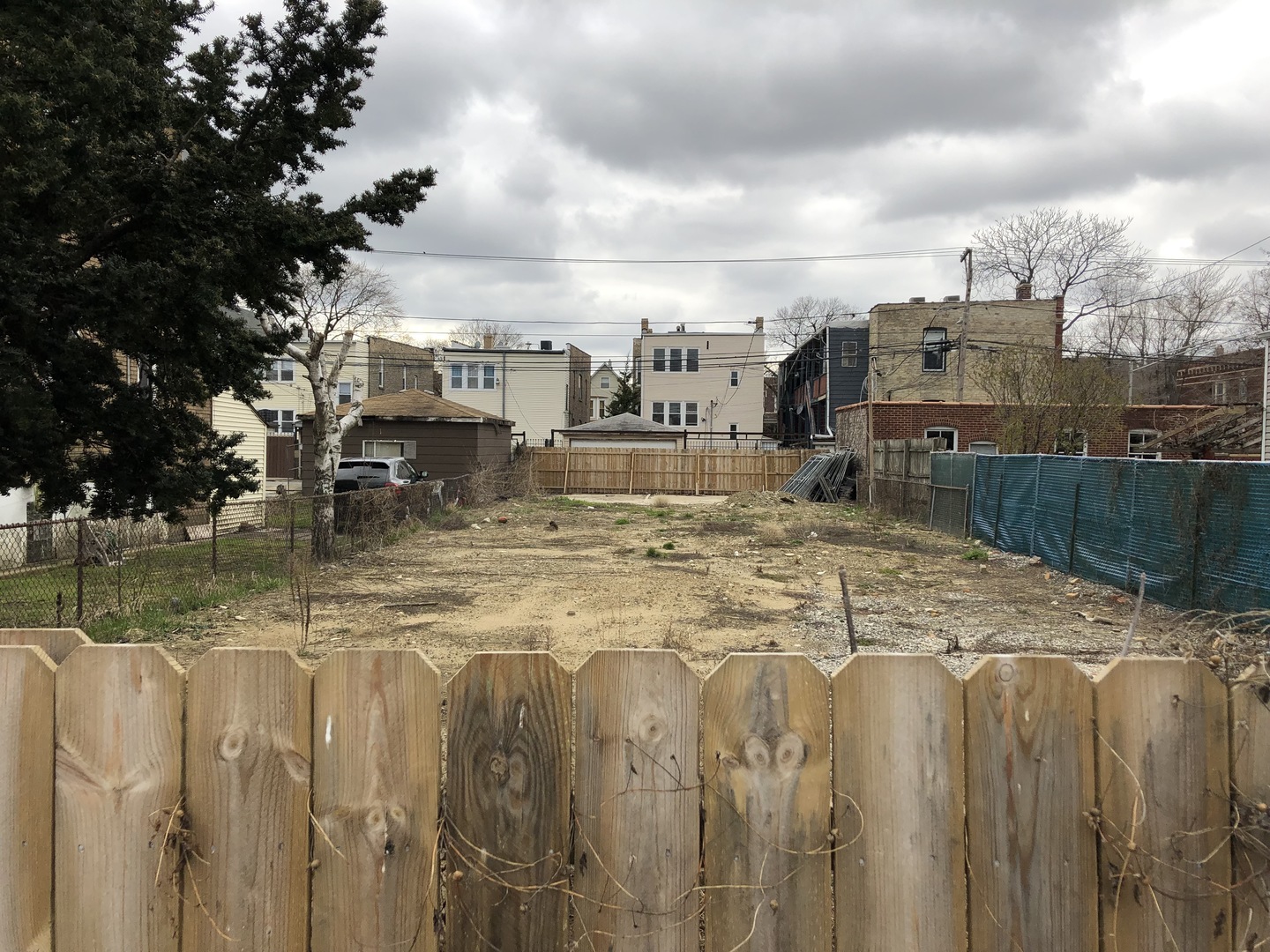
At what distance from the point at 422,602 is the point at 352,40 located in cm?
673

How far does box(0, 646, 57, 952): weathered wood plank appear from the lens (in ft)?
5.45

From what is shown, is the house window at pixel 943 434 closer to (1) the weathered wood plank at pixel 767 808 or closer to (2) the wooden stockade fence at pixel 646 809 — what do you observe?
(2) the wooden stockade fence at pixel 646 809

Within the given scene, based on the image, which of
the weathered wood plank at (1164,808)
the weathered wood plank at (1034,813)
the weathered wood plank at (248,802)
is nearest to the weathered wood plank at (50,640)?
the weathered wood plank at (248,802)

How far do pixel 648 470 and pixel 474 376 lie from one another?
17547 millimetres

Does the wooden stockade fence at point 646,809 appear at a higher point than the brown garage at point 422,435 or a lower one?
lower

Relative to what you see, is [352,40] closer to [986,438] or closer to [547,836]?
[547,836]

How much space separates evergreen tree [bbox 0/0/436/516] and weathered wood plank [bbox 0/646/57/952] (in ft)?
14.3

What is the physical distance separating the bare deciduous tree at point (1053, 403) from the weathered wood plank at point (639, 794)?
24.6 m

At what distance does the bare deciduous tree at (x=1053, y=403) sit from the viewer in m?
23.2

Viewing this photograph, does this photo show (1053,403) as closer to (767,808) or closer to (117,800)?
(767,808)

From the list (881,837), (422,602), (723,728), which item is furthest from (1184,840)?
(422,602)

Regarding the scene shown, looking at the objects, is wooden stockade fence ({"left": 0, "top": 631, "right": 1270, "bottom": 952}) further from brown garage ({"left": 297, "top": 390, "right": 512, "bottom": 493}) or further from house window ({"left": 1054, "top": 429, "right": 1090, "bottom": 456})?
brown garage ({"left": 297, "top": 390, "right": 512, "bottom": 493})

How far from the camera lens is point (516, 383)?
168ft

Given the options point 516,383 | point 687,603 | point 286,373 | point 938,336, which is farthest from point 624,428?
point 687,603
